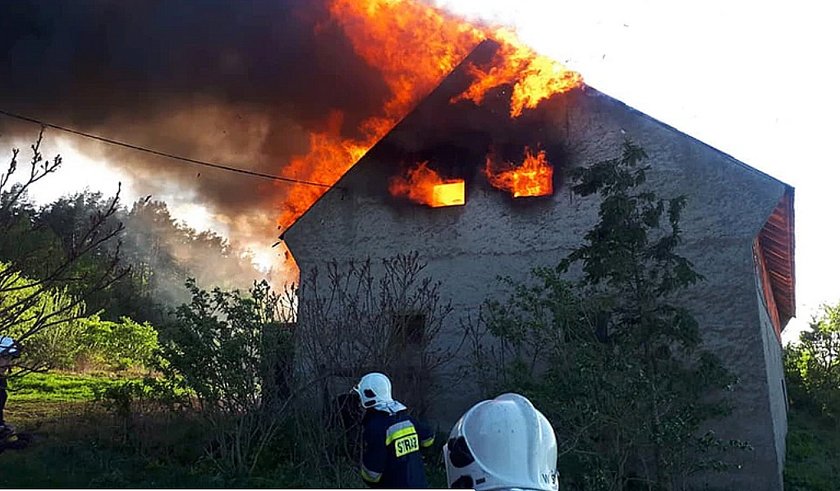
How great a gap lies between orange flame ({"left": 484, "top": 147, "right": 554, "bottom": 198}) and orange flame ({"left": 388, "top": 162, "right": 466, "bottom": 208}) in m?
0.68

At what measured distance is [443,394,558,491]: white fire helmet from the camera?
6.06 ft

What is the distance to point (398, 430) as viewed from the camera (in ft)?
14.4

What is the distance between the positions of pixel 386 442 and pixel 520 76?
28.9 feet

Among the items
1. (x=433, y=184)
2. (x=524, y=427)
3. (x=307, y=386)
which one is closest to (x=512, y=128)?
(x=433, y=184)

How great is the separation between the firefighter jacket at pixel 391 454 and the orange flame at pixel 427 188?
766cm

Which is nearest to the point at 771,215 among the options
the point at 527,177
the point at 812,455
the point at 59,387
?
the point at 527,177

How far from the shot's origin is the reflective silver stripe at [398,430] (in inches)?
170

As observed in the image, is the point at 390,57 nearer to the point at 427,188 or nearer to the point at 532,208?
the point at 427,188

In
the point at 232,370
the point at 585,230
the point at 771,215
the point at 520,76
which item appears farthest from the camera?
the point at 520,76

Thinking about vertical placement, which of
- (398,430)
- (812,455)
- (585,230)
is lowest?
(812,455)

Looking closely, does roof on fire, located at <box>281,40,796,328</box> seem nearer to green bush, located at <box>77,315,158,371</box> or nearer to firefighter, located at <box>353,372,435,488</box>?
firefighter, located at <box>353,372,435,488</box>

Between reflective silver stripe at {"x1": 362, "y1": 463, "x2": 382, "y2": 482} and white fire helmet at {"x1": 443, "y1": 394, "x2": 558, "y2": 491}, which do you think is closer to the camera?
white fire helmet at {"x1": 443, "y1": 394, "x2": 558, "y2": 491}

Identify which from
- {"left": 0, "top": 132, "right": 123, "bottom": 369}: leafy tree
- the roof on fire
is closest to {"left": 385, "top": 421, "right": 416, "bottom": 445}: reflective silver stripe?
{"left": 0, "top": 132, "right": 123, "bottom": 369}: leafy tree

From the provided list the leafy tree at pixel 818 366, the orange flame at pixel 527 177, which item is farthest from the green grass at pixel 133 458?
the leafy tree at pixel 818 366
